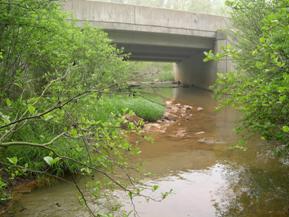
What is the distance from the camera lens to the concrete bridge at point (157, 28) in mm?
18547

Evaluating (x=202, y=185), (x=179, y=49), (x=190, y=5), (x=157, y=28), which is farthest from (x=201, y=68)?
(x=190, y=5)

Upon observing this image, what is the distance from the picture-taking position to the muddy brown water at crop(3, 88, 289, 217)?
16.4 ft

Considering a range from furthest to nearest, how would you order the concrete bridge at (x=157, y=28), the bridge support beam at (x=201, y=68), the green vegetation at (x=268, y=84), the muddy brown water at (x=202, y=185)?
1. the bridge support beam at (x=201, y=68)
2. the concrete bridge at (x=157, y=28)
3. the muddy brown water at (x=202, y=185)
4. the green vegetation at (x=268, y=84)

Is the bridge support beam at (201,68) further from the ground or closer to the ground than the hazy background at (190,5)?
closer to the ground

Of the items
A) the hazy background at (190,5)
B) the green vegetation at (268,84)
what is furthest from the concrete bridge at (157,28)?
the hazy background at (190,5)

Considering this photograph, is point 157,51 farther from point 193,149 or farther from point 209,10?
point 209,10

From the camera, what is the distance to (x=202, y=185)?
6125mm

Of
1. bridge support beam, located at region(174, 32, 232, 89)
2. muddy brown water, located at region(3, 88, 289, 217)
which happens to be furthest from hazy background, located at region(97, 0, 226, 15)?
muddy brown water, located at region(3, 88, 289, 217)

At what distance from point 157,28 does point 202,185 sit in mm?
15794

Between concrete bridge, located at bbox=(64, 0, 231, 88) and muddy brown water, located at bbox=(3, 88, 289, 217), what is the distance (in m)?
9.50

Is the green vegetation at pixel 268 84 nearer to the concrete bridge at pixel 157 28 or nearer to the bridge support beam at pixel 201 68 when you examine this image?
the concrete bridge at pixel 157 28

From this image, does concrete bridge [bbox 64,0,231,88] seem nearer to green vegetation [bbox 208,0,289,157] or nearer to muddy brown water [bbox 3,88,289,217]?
muddy brown water [bbox 3,88,289,217]

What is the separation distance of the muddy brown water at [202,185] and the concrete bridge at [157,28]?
31.2 feet

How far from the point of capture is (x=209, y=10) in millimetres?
59250
